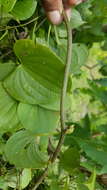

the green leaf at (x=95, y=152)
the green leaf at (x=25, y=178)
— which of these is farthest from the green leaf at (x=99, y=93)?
the green leaf at (x=25, y=178)

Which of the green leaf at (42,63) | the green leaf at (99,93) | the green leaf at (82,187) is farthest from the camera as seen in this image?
the green leaf at (99,93)

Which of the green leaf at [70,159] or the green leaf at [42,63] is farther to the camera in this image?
the green leaf at [70,159]

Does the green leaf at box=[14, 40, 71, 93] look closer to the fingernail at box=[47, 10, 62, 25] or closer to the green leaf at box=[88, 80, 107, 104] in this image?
the fingernail at box=[47, 10, 62, 25]

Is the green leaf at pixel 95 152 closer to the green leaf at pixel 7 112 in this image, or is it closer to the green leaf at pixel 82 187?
the green leaf at pixel 82 187

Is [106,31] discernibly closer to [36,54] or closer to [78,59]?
[78,59]

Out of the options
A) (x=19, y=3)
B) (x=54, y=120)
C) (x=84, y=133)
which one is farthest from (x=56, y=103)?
(x=84, y=133)
